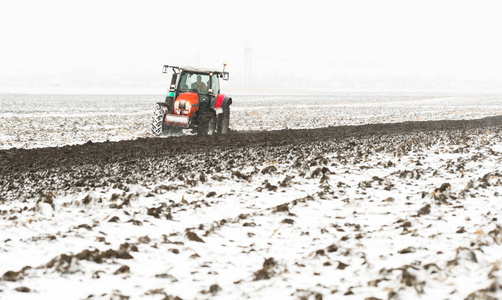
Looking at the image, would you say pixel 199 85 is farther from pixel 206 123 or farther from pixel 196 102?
pixel 206 123

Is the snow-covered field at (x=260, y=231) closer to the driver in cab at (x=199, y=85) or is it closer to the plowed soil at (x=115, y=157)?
the plowed soil at (x=115, y=157)

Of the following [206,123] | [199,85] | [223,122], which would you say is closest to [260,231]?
[206,123]

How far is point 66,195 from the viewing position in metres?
7.37

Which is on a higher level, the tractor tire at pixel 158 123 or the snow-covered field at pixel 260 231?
the tractor tire at pixel 158 123

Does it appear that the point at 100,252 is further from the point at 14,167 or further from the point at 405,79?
the point at 405,79

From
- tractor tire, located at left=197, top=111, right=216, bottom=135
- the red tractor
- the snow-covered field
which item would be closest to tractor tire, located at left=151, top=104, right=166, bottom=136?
the red tractor

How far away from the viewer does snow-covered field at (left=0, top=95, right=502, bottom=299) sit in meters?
4.24

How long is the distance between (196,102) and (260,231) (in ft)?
32.7

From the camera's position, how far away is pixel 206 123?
15.5m

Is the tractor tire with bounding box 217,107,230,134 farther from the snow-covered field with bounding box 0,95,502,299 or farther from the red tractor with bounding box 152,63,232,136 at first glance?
the snow-covered field with bounding box 0,95,502,299

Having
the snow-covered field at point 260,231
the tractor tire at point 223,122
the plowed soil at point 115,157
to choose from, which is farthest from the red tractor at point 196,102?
the snow-covered field at point 260,231

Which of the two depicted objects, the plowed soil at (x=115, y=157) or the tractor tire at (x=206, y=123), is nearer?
the plowed soil at (x=115, y=157)

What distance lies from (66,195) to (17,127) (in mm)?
12969

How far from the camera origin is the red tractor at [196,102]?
1522 centimetres
